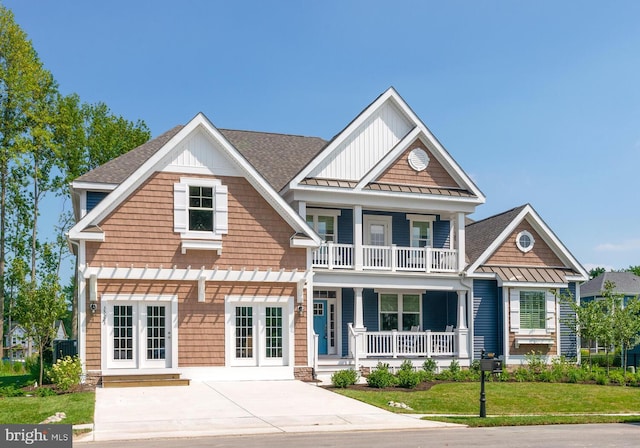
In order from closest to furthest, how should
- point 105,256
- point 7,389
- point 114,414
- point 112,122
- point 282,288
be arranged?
point 114,414 → point 7,389 → point 105,256 → point 282,288 → point 112,122

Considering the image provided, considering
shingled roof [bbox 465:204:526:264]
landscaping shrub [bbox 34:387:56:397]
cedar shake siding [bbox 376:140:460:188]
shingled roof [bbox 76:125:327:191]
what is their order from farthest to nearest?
shingled roof [bbox 465:204:526:264] → cedar shake siding [bbox 376:140:460:188] → shingled roof [bbox 76:125:327:191] → landscaping shrub [bbox 34:387:56:397]

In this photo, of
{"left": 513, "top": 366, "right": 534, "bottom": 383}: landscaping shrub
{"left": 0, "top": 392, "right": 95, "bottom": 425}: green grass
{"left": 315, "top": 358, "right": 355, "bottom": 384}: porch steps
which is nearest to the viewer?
{"left": 0, "top": 392, "right": 95, "bottom": 425}: green grass

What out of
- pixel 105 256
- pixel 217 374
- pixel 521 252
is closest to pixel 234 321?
pixel 217 374

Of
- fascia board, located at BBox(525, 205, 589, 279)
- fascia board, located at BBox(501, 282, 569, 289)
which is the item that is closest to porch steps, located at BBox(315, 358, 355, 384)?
fascia board, located at BBox(501, 282, 569, 289)

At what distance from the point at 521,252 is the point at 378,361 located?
716 cm

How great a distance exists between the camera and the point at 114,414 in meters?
16.9

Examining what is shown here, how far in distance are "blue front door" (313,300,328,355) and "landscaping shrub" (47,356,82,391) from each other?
29.1 ft

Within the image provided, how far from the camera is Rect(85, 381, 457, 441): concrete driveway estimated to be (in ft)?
50.9

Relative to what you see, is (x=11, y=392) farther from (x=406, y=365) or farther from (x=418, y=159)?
(x=418, y=159)

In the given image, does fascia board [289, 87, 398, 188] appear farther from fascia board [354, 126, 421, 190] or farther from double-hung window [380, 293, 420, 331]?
double-hung window [380, 293, 420, 331]

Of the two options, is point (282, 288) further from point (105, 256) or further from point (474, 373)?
point (474, 373)

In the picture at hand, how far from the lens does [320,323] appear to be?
27656 millimetres

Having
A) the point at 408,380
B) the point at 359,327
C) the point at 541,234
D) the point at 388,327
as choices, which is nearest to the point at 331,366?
the point at 359,327

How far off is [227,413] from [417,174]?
42.2 ft
